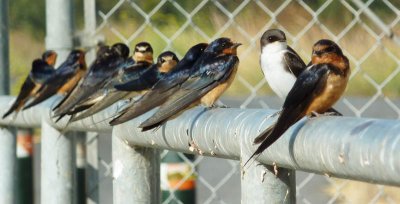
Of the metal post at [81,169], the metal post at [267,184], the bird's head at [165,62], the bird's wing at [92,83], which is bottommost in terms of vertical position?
the metal post at [81,169]

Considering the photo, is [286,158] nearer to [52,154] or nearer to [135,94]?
[52,154]

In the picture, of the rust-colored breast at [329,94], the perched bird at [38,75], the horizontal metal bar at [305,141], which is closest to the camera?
the horizontal metal bar at [305,141]

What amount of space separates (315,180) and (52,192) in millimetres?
4090

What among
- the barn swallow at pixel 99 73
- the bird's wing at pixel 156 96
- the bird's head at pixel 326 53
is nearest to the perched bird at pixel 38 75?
the barn swallow at pixel 99 73

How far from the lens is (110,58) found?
4340 millimetres

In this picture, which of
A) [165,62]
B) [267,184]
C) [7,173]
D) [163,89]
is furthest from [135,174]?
[165,62]

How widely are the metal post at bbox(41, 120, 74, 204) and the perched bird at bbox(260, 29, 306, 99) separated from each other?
1.55 feet

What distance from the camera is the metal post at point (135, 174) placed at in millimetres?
1941

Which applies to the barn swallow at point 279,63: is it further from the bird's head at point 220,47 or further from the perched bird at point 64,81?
the perched bird at point 64,81

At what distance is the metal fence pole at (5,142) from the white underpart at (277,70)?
0.61 m

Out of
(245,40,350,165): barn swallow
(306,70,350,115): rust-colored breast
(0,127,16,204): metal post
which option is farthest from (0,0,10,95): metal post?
(306,70,350,115): rust-colored breast

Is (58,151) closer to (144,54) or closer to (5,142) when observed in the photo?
(5,142)

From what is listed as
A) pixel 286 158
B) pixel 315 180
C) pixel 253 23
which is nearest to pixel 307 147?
pixel 286 158

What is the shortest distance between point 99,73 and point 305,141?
116 inches
